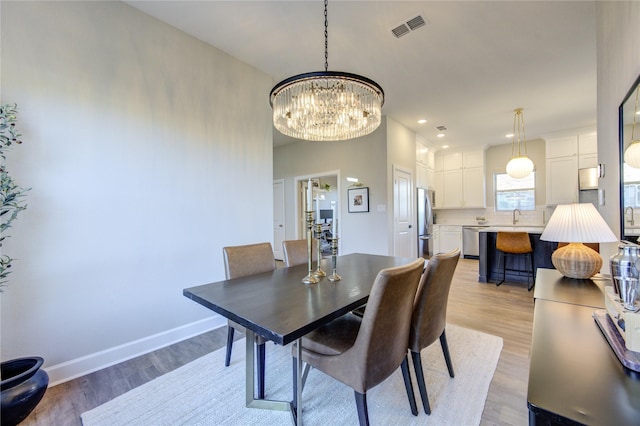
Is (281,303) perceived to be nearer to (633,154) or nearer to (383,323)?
(383,323)

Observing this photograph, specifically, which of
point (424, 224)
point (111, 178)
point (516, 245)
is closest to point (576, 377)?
point (111, 178)

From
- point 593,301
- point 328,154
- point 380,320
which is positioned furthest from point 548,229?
point 328,154

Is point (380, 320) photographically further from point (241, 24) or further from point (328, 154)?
point (328, 154)

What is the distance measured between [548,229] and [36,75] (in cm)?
357

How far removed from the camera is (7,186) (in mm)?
1515

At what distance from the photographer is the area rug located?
1.47m

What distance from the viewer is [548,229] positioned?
1.70m

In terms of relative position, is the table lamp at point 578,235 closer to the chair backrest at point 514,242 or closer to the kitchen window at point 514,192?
the chair backrest at point 514,242

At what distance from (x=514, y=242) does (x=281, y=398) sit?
3.83 m

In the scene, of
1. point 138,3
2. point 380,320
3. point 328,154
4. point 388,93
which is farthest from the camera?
point 328,154

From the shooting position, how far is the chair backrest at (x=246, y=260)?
6.53ft

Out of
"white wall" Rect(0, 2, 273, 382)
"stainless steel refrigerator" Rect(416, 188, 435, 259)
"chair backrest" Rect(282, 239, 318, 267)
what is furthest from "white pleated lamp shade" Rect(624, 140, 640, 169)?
"stainless steel refrigerator" Rect(416, 188, 435, 259)

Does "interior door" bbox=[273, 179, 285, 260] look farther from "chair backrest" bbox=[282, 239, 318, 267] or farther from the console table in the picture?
the console table

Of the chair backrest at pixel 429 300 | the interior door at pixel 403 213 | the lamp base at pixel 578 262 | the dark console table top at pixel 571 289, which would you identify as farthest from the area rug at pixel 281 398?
the interior door at pixel 403 213
